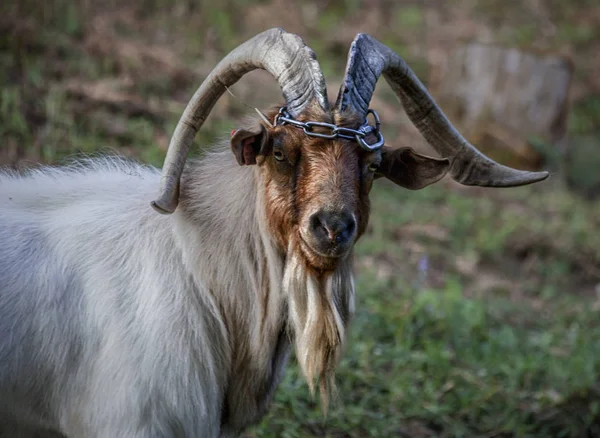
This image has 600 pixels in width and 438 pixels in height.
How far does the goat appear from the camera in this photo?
3.63 meters

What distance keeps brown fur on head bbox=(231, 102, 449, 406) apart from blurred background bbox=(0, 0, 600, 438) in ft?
1.54

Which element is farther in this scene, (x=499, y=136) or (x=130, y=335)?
(x=499, y=136)

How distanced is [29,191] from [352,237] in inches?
63.2

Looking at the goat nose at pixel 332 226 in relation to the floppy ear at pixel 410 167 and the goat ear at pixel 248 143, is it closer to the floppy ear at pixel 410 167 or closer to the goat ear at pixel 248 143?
the goat ear at pixel 248 143

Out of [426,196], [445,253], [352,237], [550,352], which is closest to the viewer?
[352,237]

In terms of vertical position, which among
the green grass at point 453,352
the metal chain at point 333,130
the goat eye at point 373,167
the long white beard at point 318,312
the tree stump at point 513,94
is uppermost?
the tree stump at point 513,94

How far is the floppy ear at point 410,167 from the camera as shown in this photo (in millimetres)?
4105

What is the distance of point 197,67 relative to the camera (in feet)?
33.0

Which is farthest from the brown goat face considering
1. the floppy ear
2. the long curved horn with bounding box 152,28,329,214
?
the floppy ear

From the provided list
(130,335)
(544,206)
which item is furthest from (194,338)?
(544,206)

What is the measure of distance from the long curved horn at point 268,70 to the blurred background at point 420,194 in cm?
24

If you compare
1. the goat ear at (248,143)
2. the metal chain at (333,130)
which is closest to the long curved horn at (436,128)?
the metal chain at (333,130)

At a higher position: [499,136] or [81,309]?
[499,136]

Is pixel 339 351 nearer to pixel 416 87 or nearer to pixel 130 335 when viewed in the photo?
pixel 130 335
